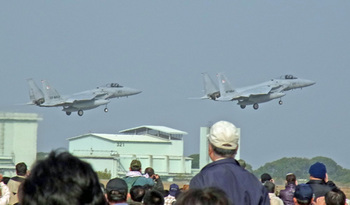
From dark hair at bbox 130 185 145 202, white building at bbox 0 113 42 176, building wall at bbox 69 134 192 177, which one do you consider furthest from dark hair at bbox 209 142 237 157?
building wall at bbox 69 134 192 177

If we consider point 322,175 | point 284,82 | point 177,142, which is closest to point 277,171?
point 177,142

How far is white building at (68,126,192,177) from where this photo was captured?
256 ft

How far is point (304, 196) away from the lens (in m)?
8.81

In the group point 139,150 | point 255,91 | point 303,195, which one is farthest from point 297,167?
point 303,195

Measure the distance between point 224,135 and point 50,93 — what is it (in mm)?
68857

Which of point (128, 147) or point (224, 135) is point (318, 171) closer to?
point (224, 135)

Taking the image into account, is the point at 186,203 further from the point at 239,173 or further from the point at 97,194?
the point at 239,173

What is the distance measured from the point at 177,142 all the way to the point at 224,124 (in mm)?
77397

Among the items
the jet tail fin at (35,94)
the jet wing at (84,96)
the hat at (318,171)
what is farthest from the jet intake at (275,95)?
the hat at (318,171)

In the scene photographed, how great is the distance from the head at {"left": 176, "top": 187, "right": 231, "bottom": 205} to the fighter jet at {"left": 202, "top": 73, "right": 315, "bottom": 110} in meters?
66.0

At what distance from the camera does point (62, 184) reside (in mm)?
3518

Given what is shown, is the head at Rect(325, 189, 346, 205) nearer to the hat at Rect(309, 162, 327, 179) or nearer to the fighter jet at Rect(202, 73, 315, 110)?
the hat at Rect(309, 162, 327, 179)

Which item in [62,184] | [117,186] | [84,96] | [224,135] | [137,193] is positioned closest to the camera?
[62,184]

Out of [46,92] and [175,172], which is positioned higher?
[46,92]
